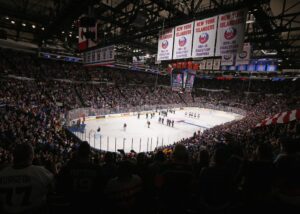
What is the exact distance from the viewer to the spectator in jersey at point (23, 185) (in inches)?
81.7

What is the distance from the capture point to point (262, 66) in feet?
62.4

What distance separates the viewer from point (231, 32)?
7.64 m

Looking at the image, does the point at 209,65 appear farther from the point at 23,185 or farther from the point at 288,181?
the point at 23,185

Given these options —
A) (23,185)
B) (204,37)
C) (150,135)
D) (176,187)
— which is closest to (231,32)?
(204,37)

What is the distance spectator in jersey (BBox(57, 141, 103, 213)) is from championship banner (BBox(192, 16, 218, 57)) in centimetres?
739

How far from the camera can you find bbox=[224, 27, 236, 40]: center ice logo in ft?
24.8

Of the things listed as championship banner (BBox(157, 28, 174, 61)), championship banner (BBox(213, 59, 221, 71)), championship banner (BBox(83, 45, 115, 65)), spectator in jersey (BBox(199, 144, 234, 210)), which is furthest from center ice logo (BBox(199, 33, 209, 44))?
championship banner (BBox(213, 59, 221, 71))

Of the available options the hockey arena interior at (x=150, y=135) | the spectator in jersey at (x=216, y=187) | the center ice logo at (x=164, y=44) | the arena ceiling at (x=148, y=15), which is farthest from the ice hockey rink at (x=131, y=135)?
the spectator in jersey at (x=216, y=187)

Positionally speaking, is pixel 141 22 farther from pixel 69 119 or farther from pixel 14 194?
pixel 69 119

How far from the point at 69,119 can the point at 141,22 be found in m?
14.8

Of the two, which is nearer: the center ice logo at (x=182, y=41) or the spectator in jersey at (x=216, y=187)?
the spectator in jersey at (x=216, y=187)

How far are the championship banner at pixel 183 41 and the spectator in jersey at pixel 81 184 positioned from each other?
7.86 m

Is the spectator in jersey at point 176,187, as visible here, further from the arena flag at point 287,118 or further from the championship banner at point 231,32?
the arena flag at point 287,118

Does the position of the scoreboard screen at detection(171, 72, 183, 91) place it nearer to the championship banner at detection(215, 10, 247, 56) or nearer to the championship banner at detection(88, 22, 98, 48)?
the championship banner at detection(88, 22, 98, 48)
